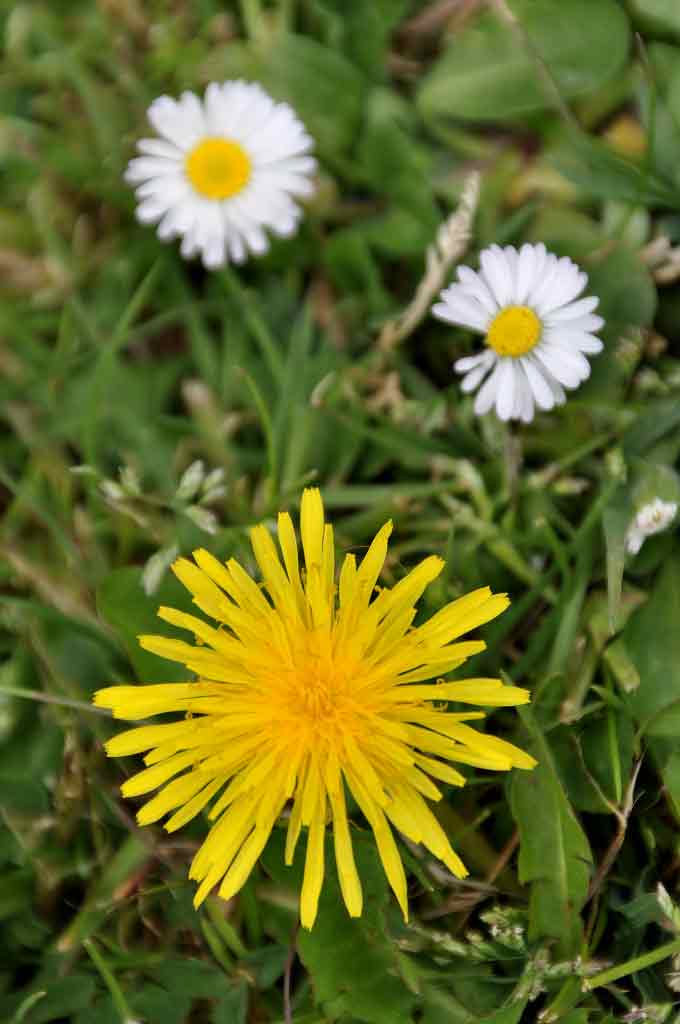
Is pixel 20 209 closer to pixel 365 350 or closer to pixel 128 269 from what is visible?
pixel 128 269

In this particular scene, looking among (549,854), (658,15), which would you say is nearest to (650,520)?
(549,854)

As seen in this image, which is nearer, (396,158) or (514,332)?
(514,332)

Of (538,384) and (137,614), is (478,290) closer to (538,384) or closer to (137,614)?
(538,384)

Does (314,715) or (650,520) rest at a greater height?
(650,520)

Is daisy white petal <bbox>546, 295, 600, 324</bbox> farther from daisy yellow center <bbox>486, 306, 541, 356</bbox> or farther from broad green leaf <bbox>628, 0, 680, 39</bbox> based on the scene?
broad green leaf <bbox>628, 0, 680, 39</bbox>

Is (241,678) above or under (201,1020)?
above

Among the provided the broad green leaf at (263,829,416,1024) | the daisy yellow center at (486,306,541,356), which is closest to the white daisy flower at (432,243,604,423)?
the daisy yellow center at (486,306,541,356)

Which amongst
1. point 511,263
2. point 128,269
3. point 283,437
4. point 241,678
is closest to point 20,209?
point 128,269
